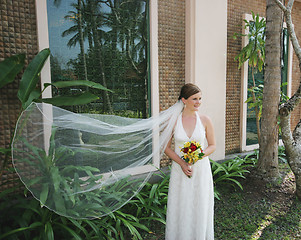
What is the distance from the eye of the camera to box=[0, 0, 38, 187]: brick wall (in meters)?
3.34

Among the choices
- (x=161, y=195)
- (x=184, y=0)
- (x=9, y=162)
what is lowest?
(x=161, y=195)

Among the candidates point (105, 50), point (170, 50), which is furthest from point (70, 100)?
point (170, 50)

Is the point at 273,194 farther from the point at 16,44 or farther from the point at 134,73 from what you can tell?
the point at 16,44

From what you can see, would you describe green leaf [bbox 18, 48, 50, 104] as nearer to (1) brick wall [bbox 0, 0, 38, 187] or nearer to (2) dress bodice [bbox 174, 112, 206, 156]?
(1) brick wall [bbox 0, 0, 38, 187]

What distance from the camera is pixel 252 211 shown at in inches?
149

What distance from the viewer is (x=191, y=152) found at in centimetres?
245

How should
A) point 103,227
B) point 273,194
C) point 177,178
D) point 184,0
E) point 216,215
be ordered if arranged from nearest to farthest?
1. point 177,178
2. point 103,227
3. point 216,215
4. point 273,194
5. point 184,0

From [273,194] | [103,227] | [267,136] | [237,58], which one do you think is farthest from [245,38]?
[103,227]

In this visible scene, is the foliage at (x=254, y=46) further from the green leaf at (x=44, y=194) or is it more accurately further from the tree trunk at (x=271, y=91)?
the green leaf at (x=44, y=194)

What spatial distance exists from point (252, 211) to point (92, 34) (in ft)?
12.7

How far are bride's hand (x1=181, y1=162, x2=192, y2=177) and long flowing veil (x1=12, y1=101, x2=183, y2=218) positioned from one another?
0.33m

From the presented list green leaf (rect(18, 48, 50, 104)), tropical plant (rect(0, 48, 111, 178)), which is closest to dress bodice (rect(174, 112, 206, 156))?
tropical plant (rect(0, 48, 111, 178))

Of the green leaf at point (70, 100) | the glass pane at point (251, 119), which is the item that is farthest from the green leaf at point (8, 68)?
the glass pane at point (251, 119)

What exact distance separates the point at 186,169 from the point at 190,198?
1.12ft
